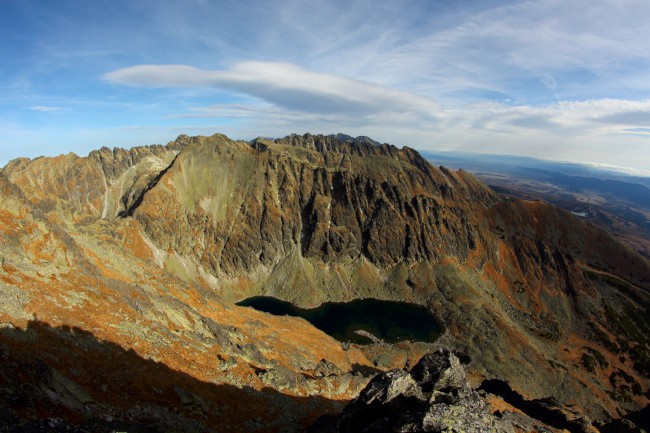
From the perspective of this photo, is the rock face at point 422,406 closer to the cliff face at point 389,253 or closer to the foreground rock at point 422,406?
the foreground rock at point 422,406

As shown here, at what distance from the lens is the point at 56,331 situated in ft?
101

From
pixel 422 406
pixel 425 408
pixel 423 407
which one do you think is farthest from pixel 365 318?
pixel 425 408

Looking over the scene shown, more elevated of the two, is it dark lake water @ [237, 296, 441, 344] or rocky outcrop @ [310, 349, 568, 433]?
rocky outcrop @ [310, 349, 568, 433]

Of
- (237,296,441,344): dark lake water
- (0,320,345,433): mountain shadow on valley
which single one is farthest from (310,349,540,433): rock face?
(237,296,441,344): dark lake water

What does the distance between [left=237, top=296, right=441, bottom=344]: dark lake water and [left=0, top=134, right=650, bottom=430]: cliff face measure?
5186 mm

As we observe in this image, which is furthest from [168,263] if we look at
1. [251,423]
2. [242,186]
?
[251,423]

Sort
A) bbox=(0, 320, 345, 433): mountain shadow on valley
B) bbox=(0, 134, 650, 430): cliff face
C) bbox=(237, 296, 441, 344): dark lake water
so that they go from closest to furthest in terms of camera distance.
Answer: bbox=(0, 320, 345, 433): mountain shadow on valley
bbox=(0, 134, 650, 430): cliff face
bbox=(237, 296, 441, 344): dark lake water

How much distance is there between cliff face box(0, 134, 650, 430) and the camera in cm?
10250

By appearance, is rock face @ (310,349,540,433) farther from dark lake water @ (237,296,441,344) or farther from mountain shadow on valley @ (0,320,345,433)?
dark lake water @ (237,296,441,344)

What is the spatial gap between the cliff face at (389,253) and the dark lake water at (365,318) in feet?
17.0

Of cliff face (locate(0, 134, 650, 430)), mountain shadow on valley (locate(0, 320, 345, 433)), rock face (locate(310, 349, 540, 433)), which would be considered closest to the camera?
rock face (locate(310, 349, 540, 433))

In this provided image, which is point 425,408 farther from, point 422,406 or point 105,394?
point 105,394

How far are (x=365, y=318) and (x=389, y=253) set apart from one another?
130 feet

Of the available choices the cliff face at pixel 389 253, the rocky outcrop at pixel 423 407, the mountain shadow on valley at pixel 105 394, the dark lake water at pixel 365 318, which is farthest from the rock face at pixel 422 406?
the dark lake water at pixel 365 318
